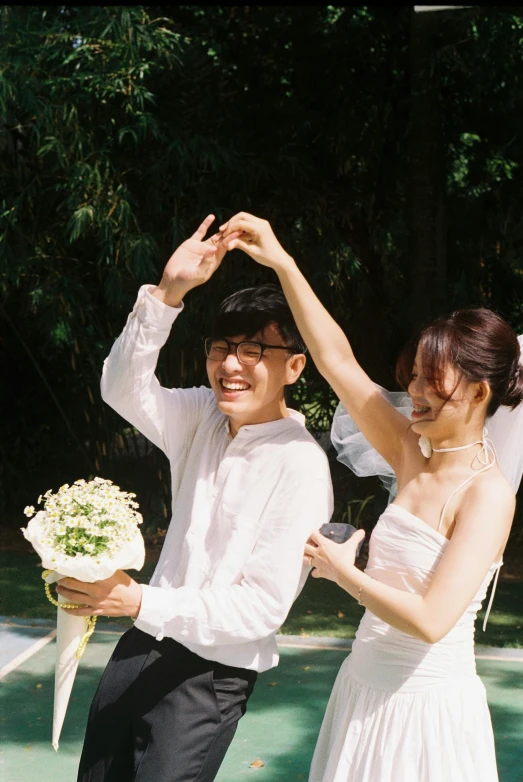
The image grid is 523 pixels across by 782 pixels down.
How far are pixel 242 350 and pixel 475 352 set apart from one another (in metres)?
0.50

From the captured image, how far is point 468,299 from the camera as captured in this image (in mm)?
7098

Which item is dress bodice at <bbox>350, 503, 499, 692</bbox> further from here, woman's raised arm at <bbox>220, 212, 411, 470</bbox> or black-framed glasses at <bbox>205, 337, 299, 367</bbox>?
black-framed glasses at <bbox>205, 337, 299, 367</bbox>

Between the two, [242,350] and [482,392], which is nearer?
[482,392]

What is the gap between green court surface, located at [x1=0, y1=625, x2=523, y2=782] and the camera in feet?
12.2

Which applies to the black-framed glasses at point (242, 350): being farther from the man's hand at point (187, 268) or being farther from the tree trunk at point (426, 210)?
the tree trunk at point (426, 210)

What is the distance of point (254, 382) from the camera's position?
7.28 ft

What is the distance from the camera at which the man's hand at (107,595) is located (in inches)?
78.3

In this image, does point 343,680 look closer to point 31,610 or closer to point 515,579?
point 31,610

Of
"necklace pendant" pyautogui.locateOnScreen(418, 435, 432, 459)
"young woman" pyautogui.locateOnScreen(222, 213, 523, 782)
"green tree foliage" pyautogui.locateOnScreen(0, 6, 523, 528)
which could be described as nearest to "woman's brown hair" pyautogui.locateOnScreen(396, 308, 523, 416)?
"young woman" pyautogui.locateOnScreen(222, 213, 523, 782)

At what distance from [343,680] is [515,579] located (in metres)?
4.87

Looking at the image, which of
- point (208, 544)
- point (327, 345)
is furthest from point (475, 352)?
point (208, 544)

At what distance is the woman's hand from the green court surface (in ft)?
6.18

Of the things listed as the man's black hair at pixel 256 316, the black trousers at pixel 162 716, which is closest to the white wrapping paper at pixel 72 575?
the black trousers at pixel 162 716

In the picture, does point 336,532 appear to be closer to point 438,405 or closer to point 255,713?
point 438,405
